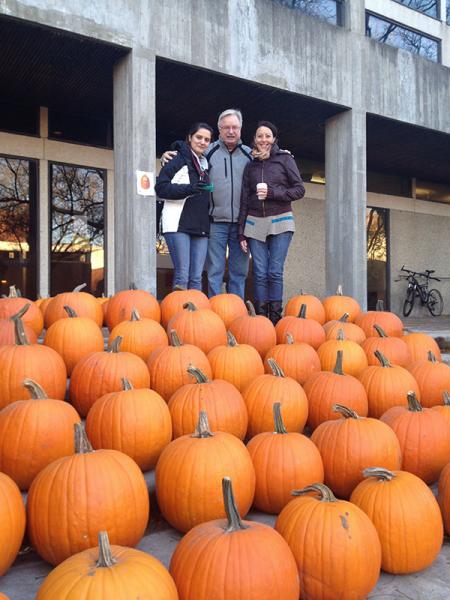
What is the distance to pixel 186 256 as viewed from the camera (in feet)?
13.0

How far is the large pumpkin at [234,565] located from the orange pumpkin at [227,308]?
2.04 metres

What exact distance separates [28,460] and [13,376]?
1.58ft

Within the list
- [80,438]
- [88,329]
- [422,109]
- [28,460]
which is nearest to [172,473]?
[80,438]

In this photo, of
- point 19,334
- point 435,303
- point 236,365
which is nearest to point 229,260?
point 236,365

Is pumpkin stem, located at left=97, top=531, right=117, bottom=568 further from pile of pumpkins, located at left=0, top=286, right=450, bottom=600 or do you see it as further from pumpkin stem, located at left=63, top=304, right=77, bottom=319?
pumpkin stem, located at left=63, top=304, right=77, bottom=319

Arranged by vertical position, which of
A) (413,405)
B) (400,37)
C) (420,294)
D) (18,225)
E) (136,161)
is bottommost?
(413,405)

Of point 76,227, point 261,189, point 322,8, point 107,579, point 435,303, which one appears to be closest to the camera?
point 107,579

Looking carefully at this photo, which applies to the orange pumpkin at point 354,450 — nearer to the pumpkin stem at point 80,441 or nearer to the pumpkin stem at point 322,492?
the pumpkin stem at point 322,492

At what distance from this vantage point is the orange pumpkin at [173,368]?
7.74 feet

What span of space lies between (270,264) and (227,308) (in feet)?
2.61

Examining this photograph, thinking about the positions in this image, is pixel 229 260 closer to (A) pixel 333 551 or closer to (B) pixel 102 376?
(B) pixel 102 376

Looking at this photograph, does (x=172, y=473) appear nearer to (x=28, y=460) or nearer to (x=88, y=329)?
(x=28, y=460)

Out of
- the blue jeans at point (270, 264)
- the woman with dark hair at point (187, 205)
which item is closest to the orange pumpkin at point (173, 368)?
the woman with dark hair at point (187, 205)

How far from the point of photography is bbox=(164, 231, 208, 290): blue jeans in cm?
391
